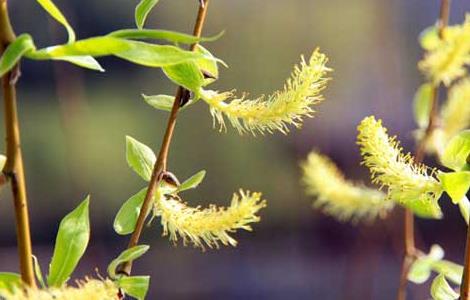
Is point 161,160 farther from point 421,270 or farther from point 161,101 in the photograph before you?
point 421,270

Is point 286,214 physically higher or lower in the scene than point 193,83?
higher

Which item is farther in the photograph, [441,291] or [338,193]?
[338,193]

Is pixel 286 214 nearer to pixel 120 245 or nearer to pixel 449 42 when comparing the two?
pixel 120 245

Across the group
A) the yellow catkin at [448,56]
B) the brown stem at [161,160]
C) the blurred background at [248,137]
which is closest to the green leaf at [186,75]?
the brown stem at [161,160]

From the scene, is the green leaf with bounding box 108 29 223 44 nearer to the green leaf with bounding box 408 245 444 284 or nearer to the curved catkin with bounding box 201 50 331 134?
the curved catkin with bounding box 201 50 331 134

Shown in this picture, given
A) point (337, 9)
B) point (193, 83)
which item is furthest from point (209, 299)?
point (193, 83)

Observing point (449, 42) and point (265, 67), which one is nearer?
point (449, 42)

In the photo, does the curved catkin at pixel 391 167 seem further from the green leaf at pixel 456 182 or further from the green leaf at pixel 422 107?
the green leaf at pixel 422 107

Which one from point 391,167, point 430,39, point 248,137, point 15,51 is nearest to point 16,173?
point 15,51
